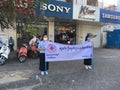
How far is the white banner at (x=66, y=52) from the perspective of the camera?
889 centimetres

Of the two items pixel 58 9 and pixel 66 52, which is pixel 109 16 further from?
pixel 66 52

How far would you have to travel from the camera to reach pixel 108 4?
23.8m

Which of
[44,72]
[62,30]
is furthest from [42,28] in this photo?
[44,72]

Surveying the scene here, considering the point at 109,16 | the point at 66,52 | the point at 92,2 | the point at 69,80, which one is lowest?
the point at 69,80

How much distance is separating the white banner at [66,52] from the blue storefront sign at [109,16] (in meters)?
9.81

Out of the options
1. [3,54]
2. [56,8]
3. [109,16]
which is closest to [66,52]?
[3,54]

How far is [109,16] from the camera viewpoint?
64.5ft

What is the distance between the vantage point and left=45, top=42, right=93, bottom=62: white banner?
29.2 feet

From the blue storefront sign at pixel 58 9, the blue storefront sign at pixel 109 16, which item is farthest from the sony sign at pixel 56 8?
the blue storefront sign at pixel 109 16

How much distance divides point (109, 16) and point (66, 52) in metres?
11.4

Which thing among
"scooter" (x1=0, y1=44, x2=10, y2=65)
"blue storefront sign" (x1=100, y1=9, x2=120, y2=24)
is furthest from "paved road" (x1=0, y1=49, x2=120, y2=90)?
"blue storefront sign" (x1=100, y1=9, x2=120, y2=24)

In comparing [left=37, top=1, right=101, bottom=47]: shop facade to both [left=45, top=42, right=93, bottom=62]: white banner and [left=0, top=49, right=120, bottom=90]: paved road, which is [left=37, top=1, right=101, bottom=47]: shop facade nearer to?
[left=45, top=42, right=93, bottom=62]: white banner

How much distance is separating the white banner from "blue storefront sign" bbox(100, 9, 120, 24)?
9810 mm

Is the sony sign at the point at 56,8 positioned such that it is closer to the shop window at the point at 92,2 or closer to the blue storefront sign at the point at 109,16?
the blue storefront sign at the point at 109,16
